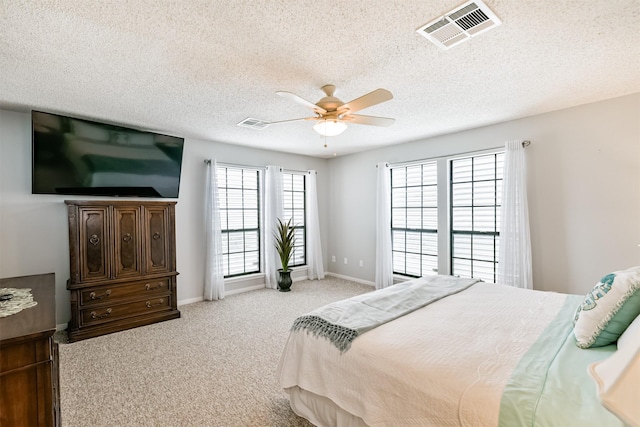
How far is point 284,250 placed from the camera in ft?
17.5

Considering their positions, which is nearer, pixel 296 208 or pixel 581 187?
pixel 581 187

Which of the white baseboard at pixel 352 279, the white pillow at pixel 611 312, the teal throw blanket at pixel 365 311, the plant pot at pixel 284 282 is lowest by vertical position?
the white baseboard at pixel 352 279

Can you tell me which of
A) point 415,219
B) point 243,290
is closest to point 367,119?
point 415,219

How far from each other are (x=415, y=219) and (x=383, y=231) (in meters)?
0.56

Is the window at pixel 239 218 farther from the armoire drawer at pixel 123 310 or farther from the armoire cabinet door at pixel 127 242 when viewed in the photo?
the armoire cabinet door at pixel 127 242

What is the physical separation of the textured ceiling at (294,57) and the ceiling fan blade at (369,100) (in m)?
0.28

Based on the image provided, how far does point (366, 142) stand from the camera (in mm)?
4945

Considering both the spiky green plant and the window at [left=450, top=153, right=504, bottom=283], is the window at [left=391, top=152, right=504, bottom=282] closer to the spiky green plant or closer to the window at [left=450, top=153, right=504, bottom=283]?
the window at [left=450, top=153, right=504, bottom=283]

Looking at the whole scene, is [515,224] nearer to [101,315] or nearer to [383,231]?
[383,231]

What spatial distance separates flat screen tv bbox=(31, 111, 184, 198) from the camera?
328 centimetres

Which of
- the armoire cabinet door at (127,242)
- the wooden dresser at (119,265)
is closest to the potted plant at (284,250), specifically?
the wooden dresser at (119,265)

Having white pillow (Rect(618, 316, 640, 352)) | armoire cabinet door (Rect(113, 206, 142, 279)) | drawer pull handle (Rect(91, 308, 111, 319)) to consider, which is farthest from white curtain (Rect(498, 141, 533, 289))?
drawer pull handle (Rect(91, 308, 111, 319))

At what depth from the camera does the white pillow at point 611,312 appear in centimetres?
141

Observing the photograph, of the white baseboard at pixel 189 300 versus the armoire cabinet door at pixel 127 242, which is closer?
the armoire cabinet door at pixel 127 242
